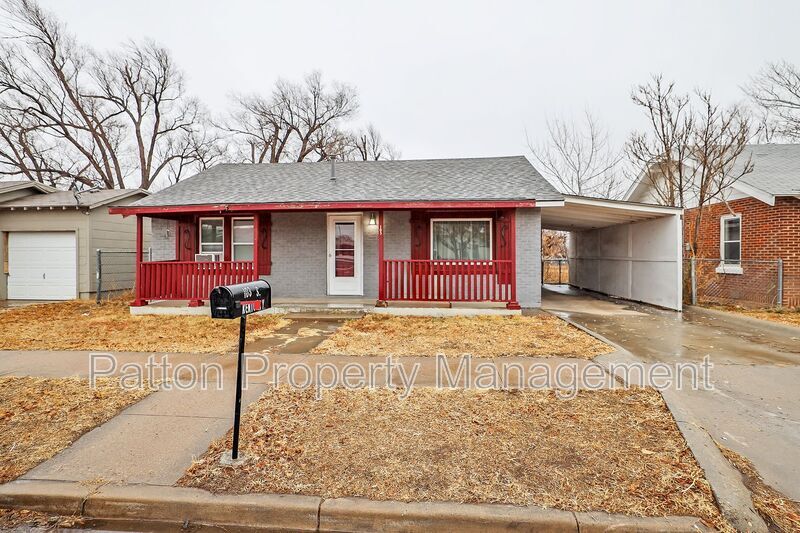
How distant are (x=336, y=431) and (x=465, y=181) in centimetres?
846

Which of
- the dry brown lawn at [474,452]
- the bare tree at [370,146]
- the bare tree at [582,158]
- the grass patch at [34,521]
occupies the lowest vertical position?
the grass patch at [34,521]

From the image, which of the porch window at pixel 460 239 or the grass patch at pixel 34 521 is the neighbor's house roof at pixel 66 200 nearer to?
the porch window at pixel 460 239

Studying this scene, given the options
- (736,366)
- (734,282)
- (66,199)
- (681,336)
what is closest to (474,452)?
(736,366)

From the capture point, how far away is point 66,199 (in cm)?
1229

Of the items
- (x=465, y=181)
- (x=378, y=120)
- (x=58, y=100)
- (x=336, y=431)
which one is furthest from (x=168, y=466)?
(x=378, y=120)

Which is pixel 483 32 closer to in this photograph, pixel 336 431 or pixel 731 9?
pixel 731 9

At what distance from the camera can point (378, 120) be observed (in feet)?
115

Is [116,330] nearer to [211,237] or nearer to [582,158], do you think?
[211,237]

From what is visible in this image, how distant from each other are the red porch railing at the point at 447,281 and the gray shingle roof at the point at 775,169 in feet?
22.5

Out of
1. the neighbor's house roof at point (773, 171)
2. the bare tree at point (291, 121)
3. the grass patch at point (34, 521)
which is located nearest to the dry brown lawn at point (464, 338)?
the grass patch at point (34, 521)

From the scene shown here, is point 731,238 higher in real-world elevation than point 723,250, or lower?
higher

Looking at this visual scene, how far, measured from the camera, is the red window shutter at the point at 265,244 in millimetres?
10148

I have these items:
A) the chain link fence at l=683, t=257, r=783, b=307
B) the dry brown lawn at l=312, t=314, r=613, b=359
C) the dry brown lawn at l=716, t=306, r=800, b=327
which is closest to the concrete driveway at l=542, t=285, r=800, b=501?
the dry brown lawn at l=716, t=306, r=800, b=327

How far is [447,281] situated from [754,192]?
808 cm
